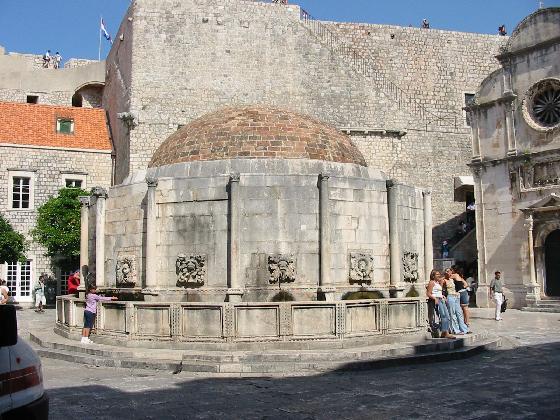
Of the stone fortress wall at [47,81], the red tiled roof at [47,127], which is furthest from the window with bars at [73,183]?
the stone fortress wall at [47,81]

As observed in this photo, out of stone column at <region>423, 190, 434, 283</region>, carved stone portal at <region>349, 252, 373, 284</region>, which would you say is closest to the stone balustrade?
carved stone portal at <region>349, 252, 373, 284</region>

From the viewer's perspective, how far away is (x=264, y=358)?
419 inches

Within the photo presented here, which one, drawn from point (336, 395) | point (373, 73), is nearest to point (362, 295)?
point (336, 395)

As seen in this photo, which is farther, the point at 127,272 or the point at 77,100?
the point at 77,100

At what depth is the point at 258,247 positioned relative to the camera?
510 inches

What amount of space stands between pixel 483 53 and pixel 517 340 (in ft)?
115

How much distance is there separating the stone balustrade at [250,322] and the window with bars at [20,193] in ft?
77.0

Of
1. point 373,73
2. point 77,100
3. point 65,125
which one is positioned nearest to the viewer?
point 65,125

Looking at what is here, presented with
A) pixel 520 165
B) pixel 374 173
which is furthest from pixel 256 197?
pixel 520 165

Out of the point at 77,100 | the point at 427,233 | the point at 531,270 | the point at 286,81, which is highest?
the point at 77,100

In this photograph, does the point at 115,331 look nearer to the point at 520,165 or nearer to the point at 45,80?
the point at 520,165

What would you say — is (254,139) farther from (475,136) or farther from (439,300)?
(475,136)

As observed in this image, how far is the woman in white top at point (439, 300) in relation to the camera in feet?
42.6

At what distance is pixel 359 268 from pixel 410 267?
75.6 inches
